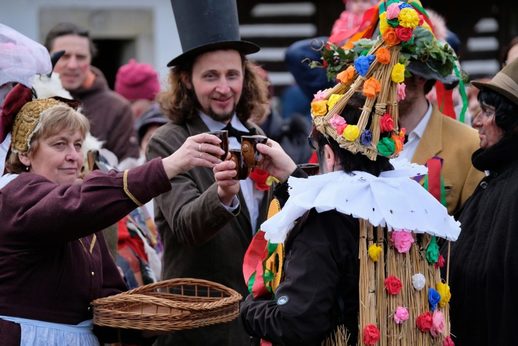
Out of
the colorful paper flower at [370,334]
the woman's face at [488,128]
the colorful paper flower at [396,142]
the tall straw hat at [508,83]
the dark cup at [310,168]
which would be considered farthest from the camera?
the woman's face at [488,128]

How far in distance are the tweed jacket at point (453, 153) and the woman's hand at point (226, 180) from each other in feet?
3.64

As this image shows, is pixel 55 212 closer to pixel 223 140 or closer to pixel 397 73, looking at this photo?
pixel 223 140

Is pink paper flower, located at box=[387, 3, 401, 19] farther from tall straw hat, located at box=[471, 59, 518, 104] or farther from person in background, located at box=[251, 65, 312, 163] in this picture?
person in background, located at box=[251, 65, 312, 163]

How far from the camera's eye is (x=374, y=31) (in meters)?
5.53

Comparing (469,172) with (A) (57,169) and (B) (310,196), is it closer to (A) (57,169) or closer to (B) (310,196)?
(B) (310,196)

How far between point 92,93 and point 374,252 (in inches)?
200

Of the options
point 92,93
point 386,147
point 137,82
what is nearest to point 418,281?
point 386,147

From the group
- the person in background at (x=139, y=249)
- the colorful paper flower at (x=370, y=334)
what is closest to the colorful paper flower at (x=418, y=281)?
the colorful paper flower at (x=370, y=334)

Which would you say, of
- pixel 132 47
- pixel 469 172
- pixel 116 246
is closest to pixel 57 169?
pixel 116 246

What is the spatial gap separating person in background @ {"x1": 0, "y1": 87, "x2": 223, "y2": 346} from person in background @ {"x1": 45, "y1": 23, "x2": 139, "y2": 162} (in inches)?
147

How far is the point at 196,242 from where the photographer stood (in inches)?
180

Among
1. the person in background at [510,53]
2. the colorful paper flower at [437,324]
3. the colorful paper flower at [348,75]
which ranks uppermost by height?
the colorful paper flower at [348,75]

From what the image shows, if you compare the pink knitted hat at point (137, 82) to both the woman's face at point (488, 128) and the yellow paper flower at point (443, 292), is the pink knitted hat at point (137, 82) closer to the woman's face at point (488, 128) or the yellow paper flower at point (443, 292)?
the woman's face at point (488, 128)

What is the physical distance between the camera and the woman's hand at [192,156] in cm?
395
